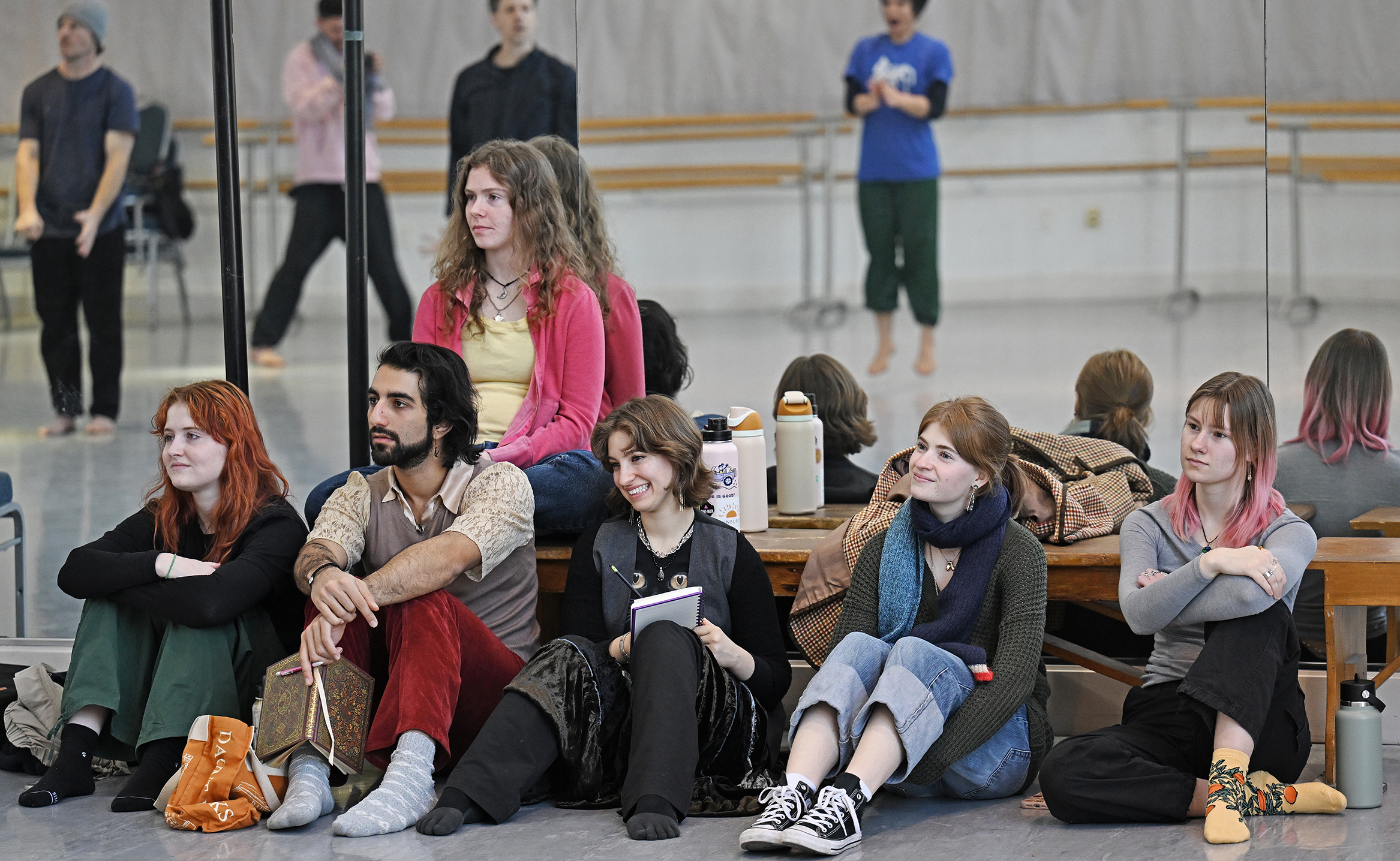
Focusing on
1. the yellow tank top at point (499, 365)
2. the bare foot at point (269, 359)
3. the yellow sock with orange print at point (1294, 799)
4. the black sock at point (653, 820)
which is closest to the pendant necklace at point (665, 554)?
the black sock at point (653, 820)

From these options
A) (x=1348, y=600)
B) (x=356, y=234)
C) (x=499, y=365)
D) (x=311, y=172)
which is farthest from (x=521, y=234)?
(x=311, y=172)

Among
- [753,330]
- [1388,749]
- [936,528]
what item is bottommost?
[1388,749]

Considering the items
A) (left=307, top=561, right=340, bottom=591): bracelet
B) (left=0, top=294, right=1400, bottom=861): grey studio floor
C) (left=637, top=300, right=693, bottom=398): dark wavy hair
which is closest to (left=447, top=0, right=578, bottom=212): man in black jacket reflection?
(left=637, top=300, right=693, bottom=398): dark wavy hair

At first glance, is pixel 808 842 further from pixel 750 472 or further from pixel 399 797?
pixel 750 472

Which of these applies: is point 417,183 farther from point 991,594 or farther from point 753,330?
point 991,594

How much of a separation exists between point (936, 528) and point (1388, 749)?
113cm

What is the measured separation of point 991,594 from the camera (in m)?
2.81

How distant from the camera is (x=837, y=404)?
3.71 m

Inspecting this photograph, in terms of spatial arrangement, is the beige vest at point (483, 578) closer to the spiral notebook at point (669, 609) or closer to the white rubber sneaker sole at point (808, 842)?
the spiral notebook at point (669, 609)

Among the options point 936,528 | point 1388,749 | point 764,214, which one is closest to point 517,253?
point 936,528

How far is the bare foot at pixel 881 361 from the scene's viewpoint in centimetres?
479

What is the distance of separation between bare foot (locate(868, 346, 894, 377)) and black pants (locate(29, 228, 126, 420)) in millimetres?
2620

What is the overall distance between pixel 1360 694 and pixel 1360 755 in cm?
11

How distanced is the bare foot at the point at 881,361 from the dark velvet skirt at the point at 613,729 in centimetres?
210
